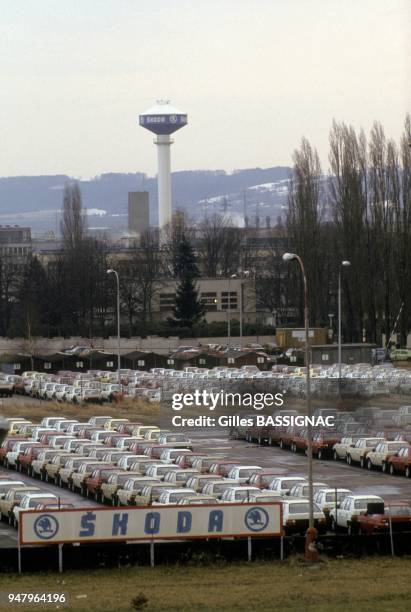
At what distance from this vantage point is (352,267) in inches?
3196

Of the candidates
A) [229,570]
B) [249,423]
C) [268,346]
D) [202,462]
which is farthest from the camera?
[268,346]

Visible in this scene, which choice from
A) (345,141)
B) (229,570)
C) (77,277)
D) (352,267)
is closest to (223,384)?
(229,570)

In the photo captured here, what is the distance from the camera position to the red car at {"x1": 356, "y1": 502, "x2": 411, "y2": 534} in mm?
27797

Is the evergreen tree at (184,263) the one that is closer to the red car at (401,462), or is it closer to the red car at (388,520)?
the red car at (401,462)

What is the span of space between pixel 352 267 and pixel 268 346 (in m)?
9.85

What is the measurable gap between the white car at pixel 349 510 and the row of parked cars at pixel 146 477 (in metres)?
0.02

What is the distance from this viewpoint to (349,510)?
29172 mm

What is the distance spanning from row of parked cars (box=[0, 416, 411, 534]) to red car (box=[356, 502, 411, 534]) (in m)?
0.02

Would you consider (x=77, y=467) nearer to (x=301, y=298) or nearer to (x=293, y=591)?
(x=293, y=591)

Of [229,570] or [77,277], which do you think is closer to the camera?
[229,570]

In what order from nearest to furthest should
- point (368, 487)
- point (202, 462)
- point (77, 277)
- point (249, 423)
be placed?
point (368, 487)
point (202, 462)
point (249, 423)
point (77, 277)

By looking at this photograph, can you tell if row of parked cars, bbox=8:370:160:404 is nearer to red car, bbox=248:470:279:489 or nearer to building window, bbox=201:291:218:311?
red car, bbox=248:470:279:489

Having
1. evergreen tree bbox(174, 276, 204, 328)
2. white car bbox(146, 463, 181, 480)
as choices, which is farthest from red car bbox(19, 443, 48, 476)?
evergreen tree bbox(174, 276, 204, 328)

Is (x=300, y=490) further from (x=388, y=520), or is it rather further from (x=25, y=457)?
(x=25, y=457)
